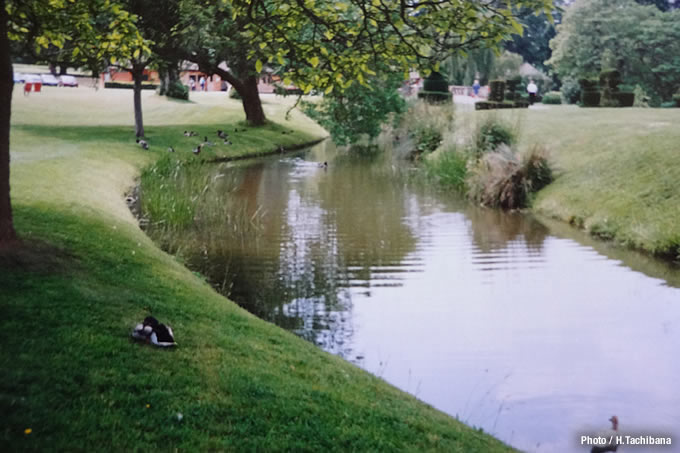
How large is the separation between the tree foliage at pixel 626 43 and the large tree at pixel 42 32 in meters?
54.2

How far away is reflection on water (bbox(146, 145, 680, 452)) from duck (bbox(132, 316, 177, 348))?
Answer: 364 cm

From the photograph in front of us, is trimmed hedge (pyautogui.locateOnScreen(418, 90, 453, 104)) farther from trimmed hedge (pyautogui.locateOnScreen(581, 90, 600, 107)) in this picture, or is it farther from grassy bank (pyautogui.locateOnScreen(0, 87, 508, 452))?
grassy bank (pyautogui.locateOnScreen(0, 87, 508, 452))

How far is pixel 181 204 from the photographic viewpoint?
62.5 ft

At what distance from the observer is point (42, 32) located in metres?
11.5

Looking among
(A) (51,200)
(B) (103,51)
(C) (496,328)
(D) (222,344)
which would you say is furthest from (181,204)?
(D) (222,344)

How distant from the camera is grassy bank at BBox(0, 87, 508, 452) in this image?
5656 mm

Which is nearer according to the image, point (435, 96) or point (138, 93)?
point (138, 93)

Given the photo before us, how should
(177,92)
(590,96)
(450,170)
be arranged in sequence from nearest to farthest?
(450,170) < (590,96) < (177,92)

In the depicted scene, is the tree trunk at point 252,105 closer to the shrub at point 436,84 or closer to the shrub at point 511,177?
the shrub at point 436,84

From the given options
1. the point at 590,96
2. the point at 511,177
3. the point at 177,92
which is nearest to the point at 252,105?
the point at 177,92

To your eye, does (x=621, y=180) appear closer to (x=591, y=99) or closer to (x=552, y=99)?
(x=591, y=99)

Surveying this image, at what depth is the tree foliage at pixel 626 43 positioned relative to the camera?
192ft

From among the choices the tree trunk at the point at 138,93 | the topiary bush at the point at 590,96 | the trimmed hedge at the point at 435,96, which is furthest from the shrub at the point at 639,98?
the tree trunk at the point at 138,93

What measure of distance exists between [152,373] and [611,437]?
522 centimetres
